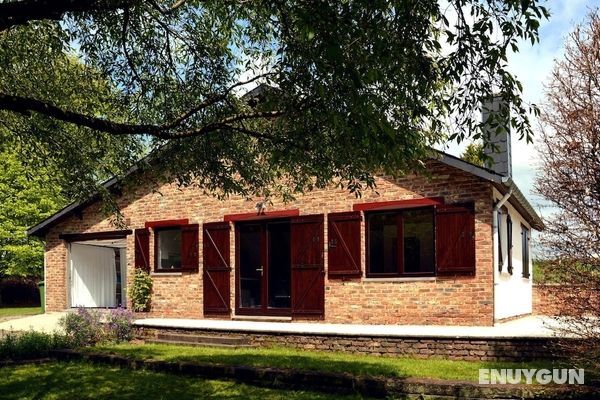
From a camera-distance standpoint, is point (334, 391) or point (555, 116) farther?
point (334, 391)

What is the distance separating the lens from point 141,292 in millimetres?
16359

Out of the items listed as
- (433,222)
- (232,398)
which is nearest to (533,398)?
(232,398)

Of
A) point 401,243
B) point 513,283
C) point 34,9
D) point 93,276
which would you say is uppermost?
point 34,9

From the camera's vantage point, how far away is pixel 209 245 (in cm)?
1560

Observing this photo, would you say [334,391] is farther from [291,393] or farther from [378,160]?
[378,160]

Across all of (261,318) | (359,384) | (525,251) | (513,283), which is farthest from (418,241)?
(525,251)

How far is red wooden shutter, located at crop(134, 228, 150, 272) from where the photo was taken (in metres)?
16.8

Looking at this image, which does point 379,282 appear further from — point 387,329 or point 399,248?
point 387,329

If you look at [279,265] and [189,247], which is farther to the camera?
[189,247]

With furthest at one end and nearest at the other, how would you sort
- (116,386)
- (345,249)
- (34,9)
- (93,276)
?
(93,276) < (345,249) < (116,386) < (34,9)

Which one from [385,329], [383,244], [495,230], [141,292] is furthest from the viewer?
[141,292]

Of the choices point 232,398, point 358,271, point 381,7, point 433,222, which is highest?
point 381,7

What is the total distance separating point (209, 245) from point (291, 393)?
7712 millimetres

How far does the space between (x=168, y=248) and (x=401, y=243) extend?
23.3 feet
